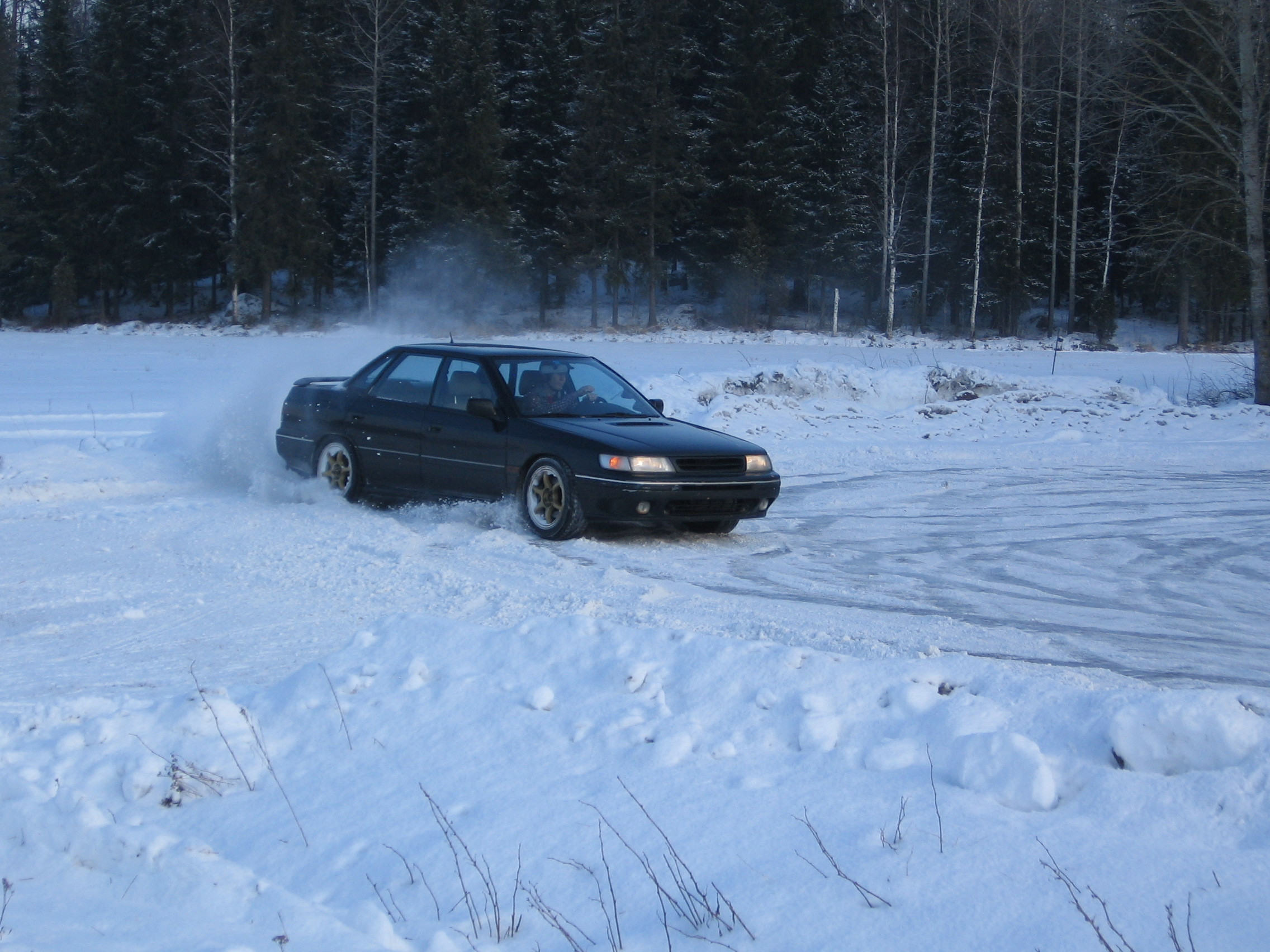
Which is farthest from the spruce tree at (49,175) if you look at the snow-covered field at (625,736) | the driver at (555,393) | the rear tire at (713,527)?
the rear tire at (713,527)

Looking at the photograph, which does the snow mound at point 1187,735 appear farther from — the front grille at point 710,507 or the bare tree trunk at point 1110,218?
the bare tree trunk at point 1110,218

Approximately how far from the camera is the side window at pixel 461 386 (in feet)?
31.4

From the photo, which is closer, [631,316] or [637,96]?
[637,96]

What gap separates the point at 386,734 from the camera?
4.50 metres

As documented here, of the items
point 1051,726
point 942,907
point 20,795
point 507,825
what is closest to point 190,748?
point 20,795

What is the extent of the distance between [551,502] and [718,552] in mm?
1303

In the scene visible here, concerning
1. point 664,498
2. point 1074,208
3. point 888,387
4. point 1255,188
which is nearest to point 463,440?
point 664,498

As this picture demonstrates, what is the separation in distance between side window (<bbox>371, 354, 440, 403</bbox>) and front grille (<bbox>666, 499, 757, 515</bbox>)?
252cm

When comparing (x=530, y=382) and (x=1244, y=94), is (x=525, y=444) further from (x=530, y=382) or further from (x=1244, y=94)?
(x=1244, y=94)

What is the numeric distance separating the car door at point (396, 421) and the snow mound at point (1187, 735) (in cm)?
683

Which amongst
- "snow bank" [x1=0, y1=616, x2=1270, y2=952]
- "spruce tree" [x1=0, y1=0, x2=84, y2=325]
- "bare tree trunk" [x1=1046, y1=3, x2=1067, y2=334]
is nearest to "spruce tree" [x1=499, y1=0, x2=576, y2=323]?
"spruce tree" [x1=0, y1=0, x2=84, y2=325]

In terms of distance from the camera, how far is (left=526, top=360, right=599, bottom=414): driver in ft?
30.9

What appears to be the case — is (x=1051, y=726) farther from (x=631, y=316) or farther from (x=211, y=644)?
(x=631, y=316)

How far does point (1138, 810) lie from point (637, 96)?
46.3 meters
